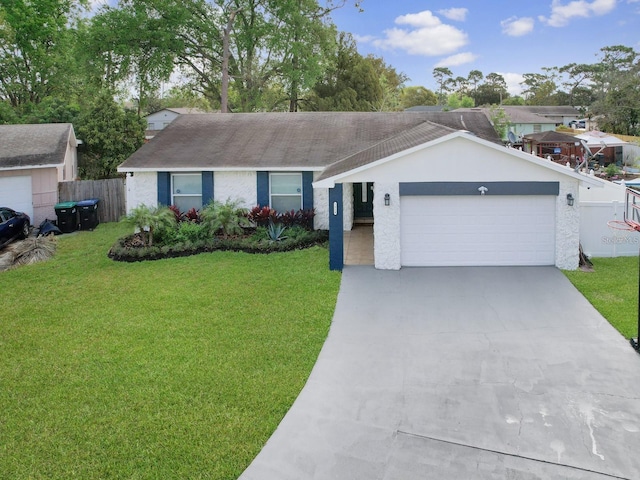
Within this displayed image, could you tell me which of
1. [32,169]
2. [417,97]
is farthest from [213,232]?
[417,97]

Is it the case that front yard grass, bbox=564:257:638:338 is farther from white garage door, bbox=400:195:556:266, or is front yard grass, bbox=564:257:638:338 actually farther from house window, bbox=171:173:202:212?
house window, bbox=171:173:202:212

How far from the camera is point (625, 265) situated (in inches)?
509

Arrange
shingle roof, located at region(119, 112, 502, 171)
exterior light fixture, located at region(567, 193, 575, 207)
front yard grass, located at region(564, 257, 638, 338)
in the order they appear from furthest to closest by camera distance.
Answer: shingle roof, located at region(119, 112, 502, 171)
exterior light fixture, located at region(567, 193, 575, 207)
front yard grass, located at region(564, 257, 638, 338)

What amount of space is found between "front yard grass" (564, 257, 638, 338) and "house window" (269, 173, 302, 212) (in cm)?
878

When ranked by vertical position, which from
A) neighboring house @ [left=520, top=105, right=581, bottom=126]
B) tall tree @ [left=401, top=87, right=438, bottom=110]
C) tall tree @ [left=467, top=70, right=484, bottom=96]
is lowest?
neighboring house @ [left=520, top=105, right=581, bottom=126]

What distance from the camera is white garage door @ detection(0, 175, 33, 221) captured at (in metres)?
19.8

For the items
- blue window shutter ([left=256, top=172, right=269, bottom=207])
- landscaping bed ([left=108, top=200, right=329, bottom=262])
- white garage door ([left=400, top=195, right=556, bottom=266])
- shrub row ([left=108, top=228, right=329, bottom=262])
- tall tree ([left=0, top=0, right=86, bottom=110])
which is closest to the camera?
white garage door ([left=400, top=195, right=556, bottom=266])

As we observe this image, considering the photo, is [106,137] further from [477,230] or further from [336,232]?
[477,230]

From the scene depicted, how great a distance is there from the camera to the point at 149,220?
15172mm

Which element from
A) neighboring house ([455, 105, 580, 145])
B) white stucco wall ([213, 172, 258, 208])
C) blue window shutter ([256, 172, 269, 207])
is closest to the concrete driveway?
blue window shutter ([256, 172, 269, 207])

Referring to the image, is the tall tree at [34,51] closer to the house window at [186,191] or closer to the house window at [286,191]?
the house window at [186,191]

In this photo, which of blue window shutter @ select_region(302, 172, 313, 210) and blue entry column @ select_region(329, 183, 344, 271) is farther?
blue window shutter @ select_region(302, 172, 313, 210)

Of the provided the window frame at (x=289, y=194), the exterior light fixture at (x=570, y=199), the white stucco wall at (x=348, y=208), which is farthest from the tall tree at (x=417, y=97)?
the exterior light fixture at (x=570, y=199)

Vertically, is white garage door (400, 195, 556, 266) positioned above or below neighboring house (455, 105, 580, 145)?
below
